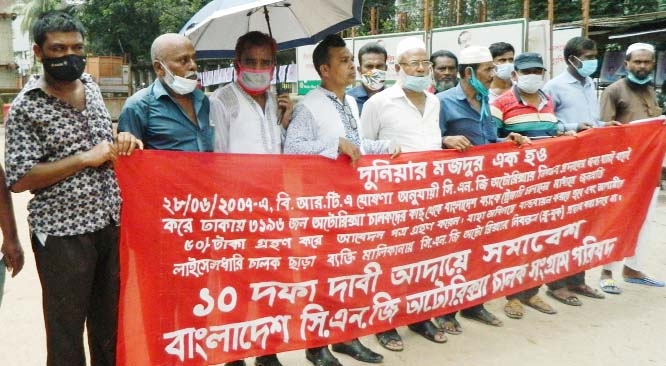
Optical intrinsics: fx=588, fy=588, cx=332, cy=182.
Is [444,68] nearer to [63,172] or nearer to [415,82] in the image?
[415,82]

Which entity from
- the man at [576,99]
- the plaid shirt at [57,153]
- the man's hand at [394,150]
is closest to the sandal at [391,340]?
the man's hand at [394,150]

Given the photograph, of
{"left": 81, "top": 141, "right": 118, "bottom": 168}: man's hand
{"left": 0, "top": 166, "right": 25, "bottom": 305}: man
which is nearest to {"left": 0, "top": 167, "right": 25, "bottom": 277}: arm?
{"left": 0, "top": 166, "right": 25, "bottom": 305}: man

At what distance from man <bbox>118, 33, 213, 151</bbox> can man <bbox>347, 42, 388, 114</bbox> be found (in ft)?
6.59

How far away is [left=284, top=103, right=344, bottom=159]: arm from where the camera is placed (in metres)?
3.19

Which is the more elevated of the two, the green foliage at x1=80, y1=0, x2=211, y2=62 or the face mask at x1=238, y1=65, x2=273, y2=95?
the green foliage at x1=80, y1=0, x2=211, y2=62

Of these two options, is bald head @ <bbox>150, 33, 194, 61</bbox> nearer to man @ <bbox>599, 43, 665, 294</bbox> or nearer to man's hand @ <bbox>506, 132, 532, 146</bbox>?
man's hand @ <bbox>506, 132, 532, 146</bbox>

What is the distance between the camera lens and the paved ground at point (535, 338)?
11.7ft

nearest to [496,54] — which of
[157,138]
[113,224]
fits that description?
[157,138]

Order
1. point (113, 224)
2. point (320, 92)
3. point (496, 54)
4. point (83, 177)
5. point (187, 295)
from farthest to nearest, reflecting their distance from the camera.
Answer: point (496, 54) < point (320, 92) < point (187, 295) < point (113, 224) < point (83, 177)

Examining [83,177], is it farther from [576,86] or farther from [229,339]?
[576,86]

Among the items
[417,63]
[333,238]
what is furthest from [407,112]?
[333,238]

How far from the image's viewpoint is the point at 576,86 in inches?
186

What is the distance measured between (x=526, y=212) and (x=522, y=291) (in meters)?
0.60

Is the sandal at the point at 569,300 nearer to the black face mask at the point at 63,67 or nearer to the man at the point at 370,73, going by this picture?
the man at the point at 370,73
